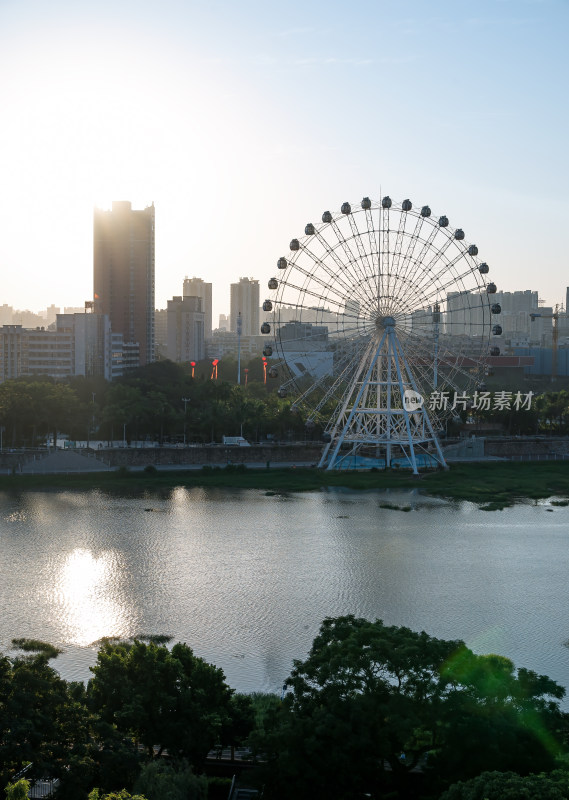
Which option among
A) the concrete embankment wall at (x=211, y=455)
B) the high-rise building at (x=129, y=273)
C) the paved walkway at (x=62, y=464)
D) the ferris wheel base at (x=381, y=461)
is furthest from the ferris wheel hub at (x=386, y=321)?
the high-rise building at (x=129, y=273)

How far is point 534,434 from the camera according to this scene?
46375 mm

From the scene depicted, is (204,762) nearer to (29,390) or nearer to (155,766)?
(155,766)

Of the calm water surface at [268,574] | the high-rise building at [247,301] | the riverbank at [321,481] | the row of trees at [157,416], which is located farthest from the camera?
the high-rise building at [247,301]

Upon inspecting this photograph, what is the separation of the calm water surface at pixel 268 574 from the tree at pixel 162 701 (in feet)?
10.1

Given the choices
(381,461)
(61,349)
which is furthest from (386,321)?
(61,349)

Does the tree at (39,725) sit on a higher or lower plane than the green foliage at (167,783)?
higher

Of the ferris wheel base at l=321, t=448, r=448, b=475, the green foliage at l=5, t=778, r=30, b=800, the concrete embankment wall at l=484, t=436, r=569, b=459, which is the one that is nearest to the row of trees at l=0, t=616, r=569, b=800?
the green foliage at l=5, t=778, r=30, b=800

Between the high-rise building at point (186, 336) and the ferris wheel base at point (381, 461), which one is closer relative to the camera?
the ferris wheel base at point (381, 461)

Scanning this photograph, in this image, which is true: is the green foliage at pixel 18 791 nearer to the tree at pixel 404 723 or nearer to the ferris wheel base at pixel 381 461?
the tree at pixel 404 723

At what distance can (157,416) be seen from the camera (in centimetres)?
4088

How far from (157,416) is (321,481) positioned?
29.2 ft

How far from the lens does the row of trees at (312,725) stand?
1055 centimetres

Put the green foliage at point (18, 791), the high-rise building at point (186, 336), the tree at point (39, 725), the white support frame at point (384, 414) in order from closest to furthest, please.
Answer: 1. the green foliage at point (18, 791)
2. the tree at point (39, 725)
3. the white support frame at point (384, 414)
4. the high-rise building at point (186, 336)

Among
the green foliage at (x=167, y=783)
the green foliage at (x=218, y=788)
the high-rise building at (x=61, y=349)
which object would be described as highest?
the high-rise building at (x=61, y=349)
